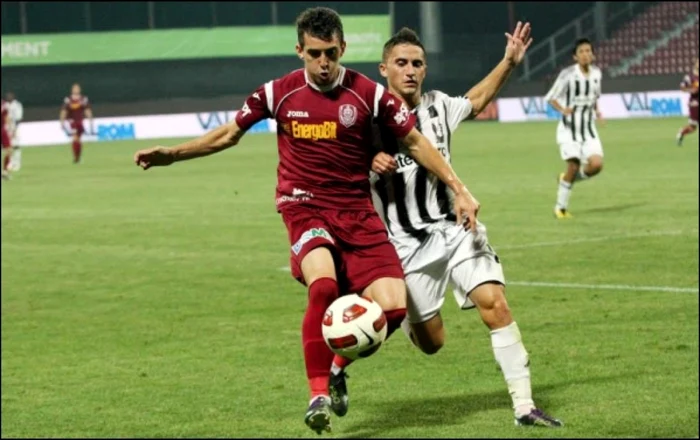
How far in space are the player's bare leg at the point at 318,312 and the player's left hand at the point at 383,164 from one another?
2.47ft

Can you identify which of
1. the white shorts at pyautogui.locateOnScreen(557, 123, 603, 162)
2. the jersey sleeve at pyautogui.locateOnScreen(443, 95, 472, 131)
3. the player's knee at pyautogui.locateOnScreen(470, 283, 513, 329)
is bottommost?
the white shorts at pyautogui.locateOnScreen(557, 123, 603, 162)

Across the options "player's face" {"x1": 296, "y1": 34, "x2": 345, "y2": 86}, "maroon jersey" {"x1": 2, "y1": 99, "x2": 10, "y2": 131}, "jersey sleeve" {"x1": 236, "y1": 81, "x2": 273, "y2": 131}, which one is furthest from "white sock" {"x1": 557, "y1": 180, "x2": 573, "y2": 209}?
"maroon jersey" {"x1": 2, "y1": 99, "x2": 10, "y2": 131}

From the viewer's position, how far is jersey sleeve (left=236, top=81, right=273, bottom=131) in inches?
300

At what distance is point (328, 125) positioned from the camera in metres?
7.41

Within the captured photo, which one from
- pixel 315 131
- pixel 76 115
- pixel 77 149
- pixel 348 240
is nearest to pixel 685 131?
pixel 77 149

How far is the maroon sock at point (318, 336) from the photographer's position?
7734mm

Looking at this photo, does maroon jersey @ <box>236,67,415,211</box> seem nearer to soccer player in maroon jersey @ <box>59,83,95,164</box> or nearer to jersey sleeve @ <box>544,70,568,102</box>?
jersey sleeve @ <box>544,70,568,102</box>

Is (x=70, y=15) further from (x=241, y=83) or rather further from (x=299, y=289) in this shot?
(x=299, y=289)

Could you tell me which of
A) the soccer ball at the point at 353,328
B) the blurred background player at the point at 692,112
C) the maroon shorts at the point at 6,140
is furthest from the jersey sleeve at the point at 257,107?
the maroon shorts at the point at 6,140

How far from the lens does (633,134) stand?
167 ft

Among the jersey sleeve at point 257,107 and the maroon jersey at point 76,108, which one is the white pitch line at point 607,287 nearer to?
the jersey sleeve at point 257,107

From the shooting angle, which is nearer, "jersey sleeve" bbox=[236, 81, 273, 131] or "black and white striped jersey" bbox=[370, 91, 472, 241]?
"jersey sleeve" bbox=[236, 81, 273, 131]

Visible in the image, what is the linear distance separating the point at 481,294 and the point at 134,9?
2283 inches

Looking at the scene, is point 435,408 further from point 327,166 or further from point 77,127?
point 77,127
